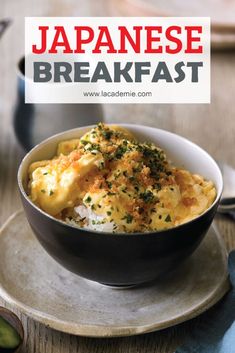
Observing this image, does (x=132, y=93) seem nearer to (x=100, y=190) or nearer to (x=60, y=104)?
(x=60, y=104)

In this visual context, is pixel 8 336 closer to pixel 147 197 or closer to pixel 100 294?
pixel 100 294

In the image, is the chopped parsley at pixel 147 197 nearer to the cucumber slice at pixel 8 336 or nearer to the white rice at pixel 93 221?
the white rice at pixel 93 221

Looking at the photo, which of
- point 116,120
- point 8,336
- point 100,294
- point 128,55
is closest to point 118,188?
point 100,294

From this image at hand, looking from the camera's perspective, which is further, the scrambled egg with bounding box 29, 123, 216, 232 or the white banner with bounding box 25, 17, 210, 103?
the white banner with bounding box 25, 17, 210, 103

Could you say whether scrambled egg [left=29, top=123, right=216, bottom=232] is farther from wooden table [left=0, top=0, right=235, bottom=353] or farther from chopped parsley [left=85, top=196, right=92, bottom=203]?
wooden table [left=0, top=0, right=235, bottom=353]

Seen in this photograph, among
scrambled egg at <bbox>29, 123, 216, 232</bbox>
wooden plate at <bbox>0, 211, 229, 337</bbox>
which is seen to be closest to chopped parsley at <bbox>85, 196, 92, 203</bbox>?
scrambled egg at <bbox>29, 123, 216, 232</bbox>

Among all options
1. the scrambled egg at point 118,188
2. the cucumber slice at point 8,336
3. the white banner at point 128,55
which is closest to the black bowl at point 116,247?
the scrambled egg at point 118,188
